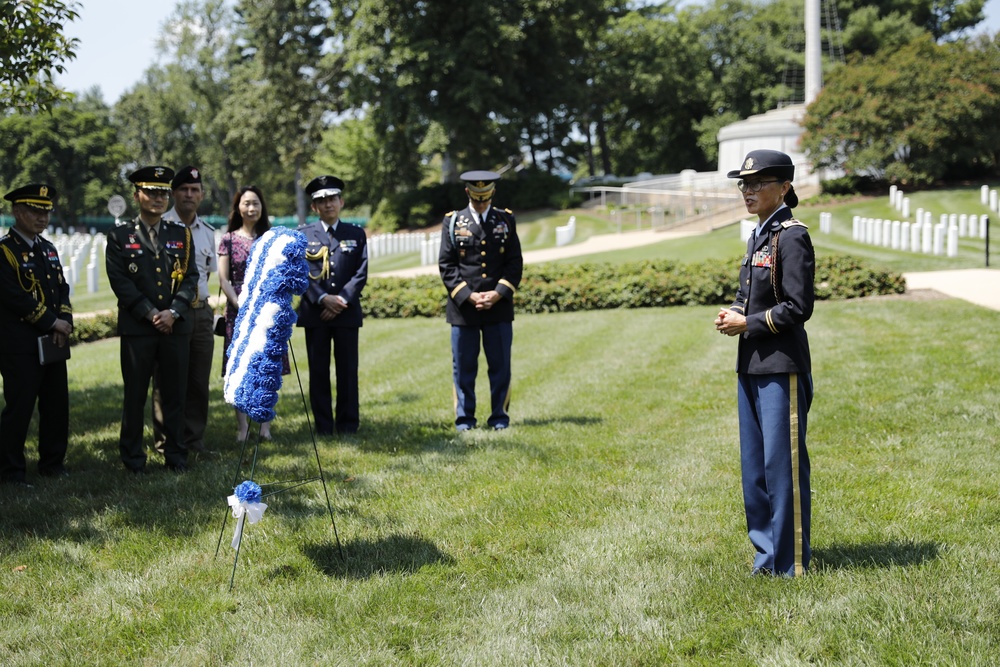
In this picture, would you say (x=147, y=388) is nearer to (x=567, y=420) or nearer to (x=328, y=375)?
(x=328, y=375)

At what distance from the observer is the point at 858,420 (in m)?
7.68

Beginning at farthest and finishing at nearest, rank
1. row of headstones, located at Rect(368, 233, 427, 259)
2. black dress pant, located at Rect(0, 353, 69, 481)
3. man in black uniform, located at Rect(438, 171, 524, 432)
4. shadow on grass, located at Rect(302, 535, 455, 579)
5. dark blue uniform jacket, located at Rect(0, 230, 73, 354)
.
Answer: row of headstones, located at Rect(368, 233, 427, 259) < man in black uniform, located at Rect(438, 171, 524, 432) < black dress pant, located at Rect(0, 353, 69, 481) < dark blue uniform jacket, located at Rect(0, 230, 73, 354) < shadow on grass, located at Rect(302, 535, 455, 579)

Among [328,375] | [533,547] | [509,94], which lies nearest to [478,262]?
[328,375]

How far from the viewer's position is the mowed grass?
12.9 feet

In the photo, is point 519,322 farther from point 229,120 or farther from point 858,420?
point 229,120

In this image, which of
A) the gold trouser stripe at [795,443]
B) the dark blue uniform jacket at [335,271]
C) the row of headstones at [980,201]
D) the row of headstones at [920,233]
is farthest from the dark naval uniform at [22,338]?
the row of headstones at [980,201]

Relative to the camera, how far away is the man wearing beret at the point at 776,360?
428 cm

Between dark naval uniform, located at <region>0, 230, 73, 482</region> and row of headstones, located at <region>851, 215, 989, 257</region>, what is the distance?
732 inches

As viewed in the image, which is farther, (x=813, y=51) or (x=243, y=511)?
(x=813, y=51)

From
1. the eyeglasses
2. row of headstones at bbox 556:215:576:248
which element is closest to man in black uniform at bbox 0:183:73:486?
the eyeglasses

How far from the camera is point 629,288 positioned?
1747 centimetres

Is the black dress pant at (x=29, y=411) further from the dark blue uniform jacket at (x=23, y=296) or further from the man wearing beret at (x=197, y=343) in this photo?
the man wearing beret at (x=197, y=343)

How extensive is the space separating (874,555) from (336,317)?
483 cm

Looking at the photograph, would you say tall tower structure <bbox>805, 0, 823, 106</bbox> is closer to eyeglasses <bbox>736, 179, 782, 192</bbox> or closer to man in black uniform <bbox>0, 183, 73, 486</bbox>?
man in black uniform <bbox>0, 183, 73, 486</bbox>
